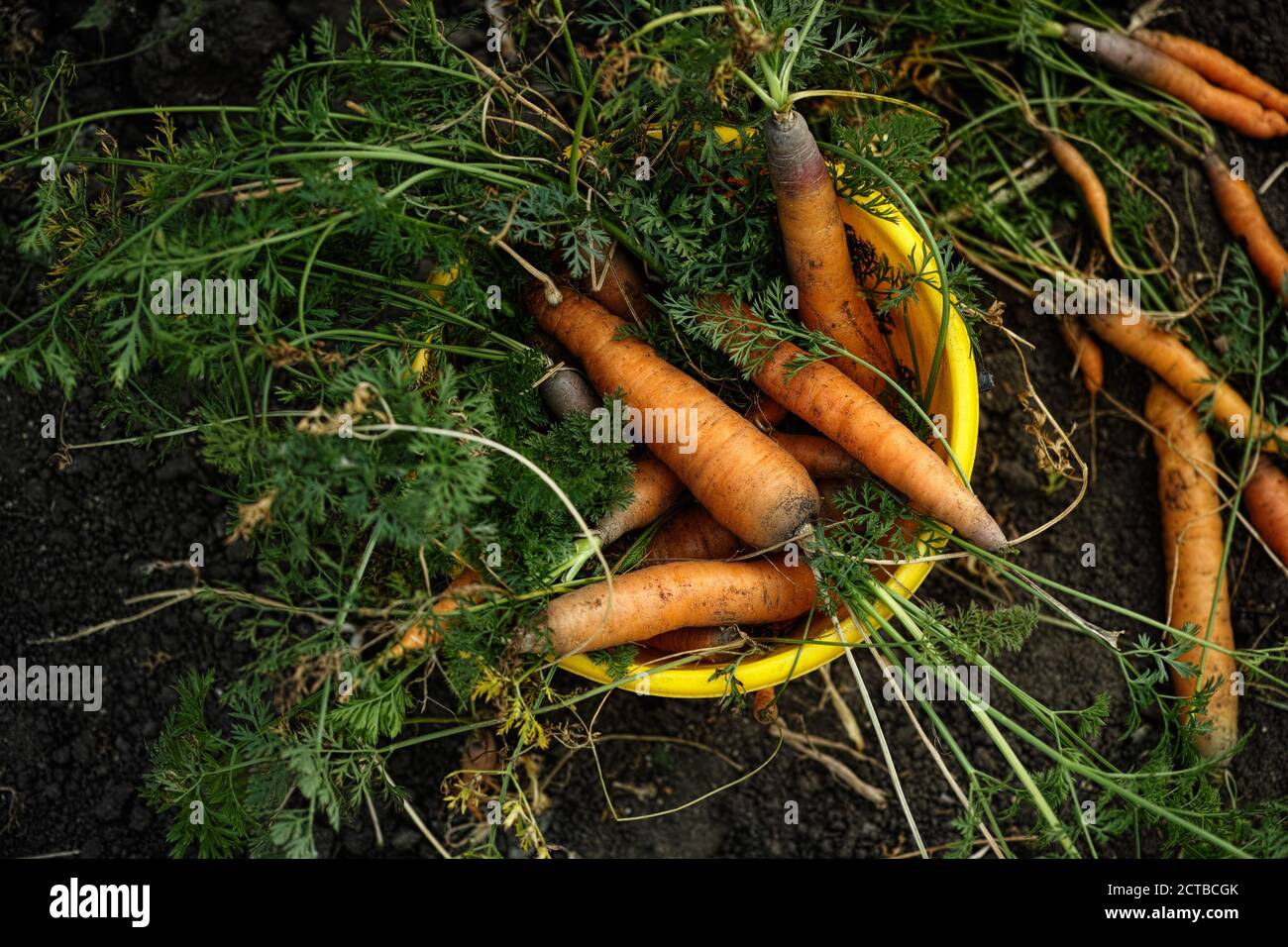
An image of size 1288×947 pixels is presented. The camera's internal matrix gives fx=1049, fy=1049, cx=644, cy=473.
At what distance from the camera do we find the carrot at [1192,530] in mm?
2275

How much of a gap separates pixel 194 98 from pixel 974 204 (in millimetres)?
1702

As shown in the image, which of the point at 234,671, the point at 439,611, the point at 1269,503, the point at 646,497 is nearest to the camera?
the point at 439,611

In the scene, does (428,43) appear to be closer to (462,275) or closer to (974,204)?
(462,275)

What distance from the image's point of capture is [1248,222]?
236 cm

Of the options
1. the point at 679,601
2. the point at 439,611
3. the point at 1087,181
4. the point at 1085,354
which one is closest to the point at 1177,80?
the point at 1087,181

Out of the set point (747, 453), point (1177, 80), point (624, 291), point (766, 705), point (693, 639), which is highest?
point (1177, 80)

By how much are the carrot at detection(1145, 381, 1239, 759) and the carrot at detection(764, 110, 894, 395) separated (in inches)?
30.8

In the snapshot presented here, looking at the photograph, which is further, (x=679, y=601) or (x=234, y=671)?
(x=234, y=671)

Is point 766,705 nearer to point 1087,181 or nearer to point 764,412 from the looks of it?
point 764,412

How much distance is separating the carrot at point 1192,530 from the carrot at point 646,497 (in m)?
1.15

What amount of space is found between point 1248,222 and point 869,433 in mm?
1223

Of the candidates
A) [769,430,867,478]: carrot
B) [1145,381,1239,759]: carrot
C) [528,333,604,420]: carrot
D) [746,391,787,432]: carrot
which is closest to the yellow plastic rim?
[769,430,867,478]: carrot

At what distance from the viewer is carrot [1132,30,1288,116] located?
2387 millimetres
